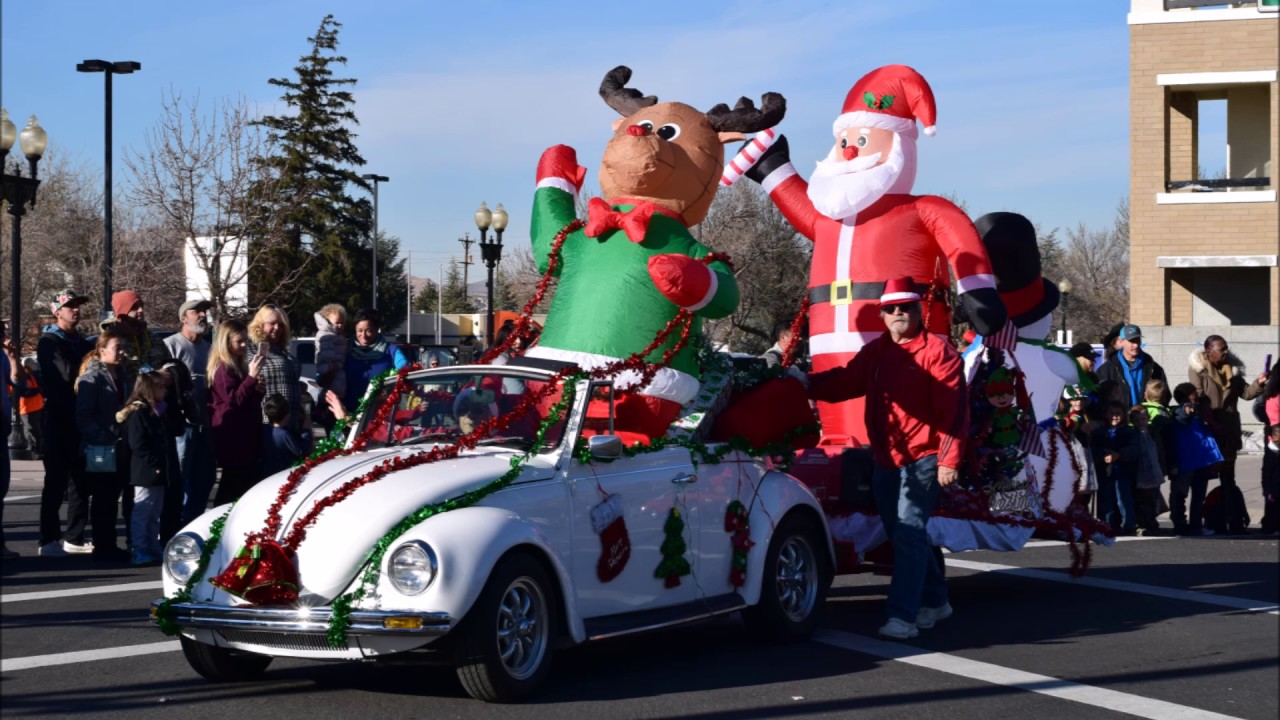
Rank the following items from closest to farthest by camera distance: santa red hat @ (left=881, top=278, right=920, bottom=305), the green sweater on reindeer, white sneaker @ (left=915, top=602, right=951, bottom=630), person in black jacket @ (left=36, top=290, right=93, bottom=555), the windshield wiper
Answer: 1. the windshield wiper
2. santa red hat @ (left=881, top=278, right=920, bottom=305)
3. white sneaker @ (left=915, top=602, right=951, bottom=630)
4. the green sweater on reindeer
5. person in black jacket @ (left=36, top=290, right=93, bottom=555)

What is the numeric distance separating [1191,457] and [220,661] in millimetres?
10528

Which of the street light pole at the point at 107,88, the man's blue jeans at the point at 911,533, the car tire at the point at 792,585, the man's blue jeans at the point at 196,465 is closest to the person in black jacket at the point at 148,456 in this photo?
the man's blue jeans at the point at 196,465

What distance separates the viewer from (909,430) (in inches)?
348

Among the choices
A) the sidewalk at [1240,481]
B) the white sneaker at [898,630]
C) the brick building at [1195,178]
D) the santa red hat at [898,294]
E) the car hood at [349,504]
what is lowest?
the white sneaker at [898,630]

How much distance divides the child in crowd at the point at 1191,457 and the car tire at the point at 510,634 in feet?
31.4

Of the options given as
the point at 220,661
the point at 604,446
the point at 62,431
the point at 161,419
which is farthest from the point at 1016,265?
the point at 62,431

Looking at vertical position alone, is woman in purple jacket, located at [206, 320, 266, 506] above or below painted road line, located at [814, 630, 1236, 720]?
above

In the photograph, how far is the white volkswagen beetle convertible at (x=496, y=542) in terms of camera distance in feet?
22.3

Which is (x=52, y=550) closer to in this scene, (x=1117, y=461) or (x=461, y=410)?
(x=461, y=410)

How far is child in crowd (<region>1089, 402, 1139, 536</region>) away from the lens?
14.8 meters

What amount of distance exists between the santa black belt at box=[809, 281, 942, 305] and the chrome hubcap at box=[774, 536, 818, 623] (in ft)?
8.78

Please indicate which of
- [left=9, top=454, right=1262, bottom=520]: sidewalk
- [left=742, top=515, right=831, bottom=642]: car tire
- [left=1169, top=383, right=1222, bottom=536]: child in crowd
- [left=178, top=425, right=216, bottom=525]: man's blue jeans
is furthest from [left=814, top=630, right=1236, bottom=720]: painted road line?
[left=9, top=454, right=1262, bottom=520]: sidewalk

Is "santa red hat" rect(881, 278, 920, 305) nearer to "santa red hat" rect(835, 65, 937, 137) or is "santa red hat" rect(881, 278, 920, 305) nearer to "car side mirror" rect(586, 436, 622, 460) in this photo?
"car side mirror" rect(586, 436, 622, 460)

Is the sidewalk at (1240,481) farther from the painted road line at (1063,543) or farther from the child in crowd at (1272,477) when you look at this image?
the painted road line at (1063,543)
